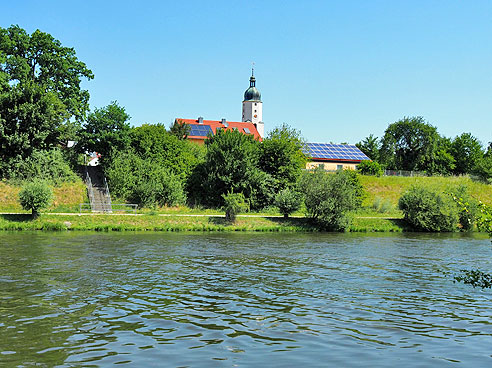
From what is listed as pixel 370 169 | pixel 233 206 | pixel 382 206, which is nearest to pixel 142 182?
pixel 233 206

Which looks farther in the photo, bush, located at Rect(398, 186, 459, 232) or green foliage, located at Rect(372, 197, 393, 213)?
green foliage, located at Rect(372, 197, 393, 213)

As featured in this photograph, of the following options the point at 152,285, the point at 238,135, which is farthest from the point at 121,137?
the point at 152,285

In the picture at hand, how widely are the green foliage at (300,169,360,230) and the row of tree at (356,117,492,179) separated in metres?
52.0

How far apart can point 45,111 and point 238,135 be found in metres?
21.0

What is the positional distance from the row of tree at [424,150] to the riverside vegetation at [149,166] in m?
34.9

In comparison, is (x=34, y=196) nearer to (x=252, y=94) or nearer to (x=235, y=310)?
(x=235, y=310)

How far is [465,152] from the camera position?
328 ft

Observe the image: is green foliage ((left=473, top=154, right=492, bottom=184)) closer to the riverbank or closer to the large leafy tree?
the riverbank

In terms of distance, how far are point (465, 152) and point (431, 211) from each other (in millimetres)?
55542

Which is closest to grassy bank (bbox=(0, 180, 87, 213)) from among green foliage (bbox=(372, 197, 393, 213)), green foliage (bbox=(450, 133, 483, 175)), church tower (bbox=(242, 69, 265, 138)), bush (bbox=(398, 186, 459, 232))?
bush (bbox=(398, 186, 459, 232))

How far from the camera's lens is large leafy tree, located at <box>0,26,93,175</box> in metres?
51.4

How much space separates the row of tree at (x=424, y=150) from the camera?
96.2m

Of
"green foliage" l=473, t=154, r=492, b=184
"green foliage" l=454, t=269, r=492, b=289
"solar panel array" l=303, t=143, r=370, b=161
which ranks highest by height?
"solar panel array" l=303, t=143, r=370, b=161

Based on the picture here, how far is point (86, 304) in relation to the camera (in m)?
14.5
